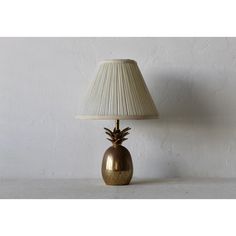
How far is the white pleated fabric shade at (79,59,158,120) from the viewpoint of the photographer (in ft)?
5.17

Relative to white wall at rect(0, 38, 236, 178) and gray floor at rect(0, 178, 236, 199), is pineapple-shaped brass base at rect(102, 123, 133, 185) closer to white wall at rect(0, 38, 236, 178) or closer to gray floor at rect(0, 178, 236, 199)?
gray floor at rect(0, 178, 236, 199)

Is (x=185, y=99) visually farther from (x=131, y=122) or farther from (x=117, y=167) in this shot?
(x=117, y=167)

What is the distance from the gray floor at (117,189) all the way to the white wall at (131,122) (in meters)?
0.07

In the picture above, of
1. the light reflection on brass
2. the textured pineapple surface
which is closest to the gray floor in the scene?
the light reflection on brass

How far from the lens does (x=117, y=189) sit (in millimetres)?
1559

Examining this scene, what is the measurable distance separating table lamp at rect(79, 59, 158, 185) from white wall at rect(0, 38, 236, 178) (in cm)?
17

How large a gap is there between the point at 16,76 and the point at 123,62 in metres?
0.41

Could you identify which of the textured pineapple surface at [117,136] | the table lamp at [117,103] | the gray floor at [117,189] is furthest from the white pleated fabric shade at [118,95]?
the gray floor at [117,189]

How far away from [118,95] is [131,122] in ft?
0.74

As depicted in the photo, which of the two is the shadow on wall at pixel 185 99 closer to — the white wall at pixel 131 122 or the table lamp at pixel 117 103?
the white wall at pixel 131 122

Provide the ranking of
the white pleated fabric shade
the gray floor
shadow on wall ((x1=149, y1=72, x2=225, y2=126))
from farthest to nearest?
1. shadow on wall ((x1=149, y1=72, x2=225, y2=126))
2. the white pleated fabric shade
3. the gray floor

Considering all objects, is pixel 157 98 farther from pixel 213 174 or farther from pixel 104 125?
pixel 213 174

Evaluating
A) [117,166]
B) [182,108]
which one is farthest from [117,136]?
[182,108]

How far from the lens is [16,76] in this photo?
1817 millimetres
